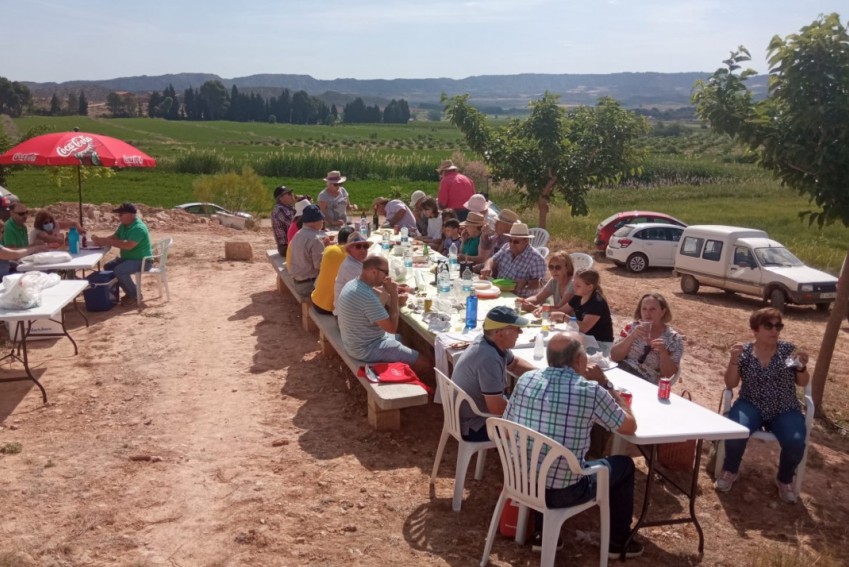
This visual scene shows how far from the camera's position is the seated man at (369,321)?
600 centimetres

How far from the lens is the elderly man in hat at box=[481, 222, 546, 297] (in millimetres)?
7891

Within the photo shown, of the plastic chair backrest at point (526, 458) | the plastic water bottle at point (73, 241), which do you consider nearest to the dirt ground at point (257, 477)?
the plastic chair backrest at point (526, 458)

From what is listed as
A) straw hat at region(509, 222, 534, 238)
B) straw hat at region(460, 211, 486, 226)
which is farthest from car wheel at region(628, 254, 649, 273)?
straw hat at region(509, 222, 534, 238)

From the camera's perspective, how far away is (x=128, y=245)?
9867 millimetres

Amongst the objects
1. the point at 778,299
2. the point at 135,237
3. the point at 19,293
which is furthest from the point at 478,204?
the point at 778,299

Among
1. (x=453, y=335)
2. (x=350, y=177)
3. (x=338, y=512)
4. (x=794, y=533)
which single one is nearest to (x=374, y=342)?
(x=453, y=335)

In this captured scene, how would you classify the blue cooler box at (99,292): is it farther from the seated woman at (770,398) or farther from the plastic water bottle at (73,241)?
the seated woman at (770,398)

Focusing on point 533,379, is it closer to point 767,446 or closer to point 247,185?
point 767,446

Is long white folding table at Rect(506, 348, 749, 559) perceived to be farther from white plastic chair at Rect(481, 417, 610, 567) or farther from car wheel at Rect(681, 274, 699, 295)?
car wheel at Rect(681, 274, 699, 295)

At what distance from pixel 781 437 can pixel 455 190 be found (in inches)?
308

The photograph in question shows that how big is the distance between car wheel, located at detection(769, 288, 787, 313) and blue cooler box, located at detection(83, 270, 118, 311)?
1131cm

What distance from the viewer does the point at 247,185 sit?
23.4 m

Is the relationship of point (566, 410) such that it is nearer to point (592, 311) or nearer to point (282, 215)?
point (592, 311)

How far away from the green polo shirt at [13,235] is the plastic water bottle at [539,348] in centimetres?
782
